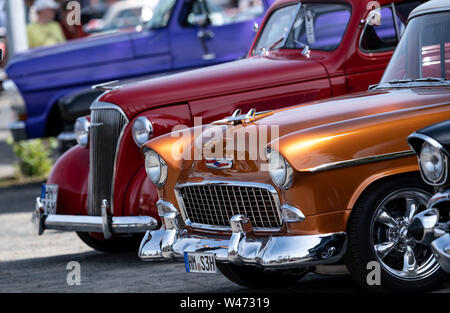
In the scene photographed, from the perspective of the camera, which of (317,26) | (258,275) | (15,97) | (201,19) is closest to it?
(258,275)

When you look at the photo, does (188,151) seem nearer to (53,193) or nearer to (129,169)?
(129,169)

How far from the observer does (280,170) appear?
5227 millimetres

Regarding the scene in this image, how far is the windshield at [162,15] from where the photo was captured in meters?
11.3

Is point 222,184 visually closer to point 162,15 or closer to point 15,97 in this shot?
point 162,15

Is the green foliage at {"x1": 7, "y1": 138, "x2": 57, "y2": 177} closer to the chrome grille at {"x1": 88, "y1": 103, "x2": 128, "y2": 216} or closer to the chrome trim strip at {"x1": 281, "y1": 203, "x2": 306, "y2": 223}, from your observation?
the chrome grille at {"x1": 88, "y1": 103, "x2": 128, "y2": 216}

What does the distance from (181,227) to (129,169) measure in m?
1.44

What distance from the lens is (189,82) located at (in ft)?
24.7

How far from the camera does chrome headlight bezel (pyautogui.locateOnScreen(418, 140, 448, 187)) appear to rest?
4566 mm

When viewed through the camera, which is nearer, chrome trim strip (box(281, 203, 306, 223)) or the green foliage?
chrome trim strip (box(281, 203, 306, 223))

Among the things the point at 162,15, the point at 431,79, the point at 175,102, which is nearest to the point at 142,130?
the point at 175,102

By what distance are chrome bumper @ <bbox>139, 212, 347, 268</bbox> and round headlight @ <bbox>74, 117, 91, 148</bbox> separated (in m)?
2.15

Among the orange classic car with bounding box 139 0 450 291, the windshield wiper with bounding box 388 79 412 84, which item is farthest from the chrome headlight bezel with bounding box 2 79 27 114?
the windshield wiper with bounding box 388 79 412 84

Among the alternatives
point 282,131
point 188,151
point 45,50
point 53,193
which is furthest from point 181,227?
point 45,50

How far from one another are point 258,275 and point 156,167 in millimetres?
934
